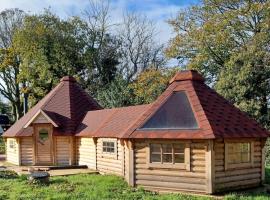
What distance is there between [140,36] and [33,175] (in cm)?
3454

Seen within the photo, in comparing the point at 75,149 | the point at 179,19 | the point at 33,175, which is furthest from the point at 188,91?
the point at 179,19

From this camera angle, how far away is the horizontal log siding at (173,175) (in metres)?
13.6

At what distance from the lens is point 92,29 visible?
148 feet

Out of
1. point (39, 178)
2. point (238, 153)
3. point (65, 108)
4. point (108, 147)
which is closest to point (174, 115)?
point (238, 153)

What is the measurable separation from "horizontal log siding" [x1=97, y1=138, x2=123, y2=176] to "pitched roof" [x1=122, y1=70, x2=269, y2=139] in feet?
8.90

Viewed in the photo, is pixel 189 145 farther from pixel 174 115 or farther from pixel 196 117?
pixel 174 115

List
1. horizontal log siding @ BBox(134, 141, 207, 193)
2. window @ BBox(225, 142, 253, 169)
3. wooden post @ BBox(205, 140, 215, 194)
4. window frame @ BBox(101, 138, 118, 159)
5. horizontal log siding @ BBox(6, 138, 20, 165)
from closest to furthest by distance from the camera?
wooden post @ BBox(205, 140, 215, 194) < horizontal log siding @ BBox(134, 141, 207, 193) < window @ BBox(225, 142, 253, 169) < window frame @ BBox(101, 138, 118, 159) < horizontal log siding @ BBox(6, 138, 20, 165)

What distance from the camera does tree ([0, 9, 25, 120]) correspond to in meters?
42.8

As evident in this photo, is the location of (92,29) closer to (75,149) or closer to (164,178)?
(75,149)

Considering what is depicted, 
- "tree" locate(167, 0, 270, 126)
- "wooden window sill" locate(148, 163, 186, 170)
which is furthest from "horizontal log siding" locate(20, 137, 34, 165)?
"tree" locate(167, 0, 270, 126)

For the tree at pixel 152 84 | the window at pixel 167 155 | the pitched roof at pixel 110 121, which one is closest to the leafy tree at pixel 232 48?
the tree at pixel 152 84

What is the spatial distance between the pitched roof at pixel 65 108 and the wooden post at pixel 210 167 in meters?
10.6

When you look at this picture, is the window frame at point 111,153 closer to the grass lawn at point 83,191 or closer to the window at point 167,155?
the grass lawn at point 83,191

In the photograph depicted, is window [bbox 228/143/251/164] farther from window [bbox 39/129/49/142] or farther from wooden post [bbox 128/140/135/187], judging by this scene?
window [bbox 39/129/49/142]
